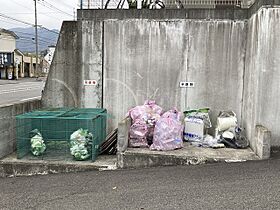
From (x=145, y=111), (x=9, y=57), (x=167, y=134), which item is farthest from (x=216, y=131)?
(x=9, y=57)

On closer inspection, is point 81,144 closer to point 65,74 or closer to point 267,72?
point 65,74

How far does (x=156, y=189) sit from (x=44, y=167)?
229 centimetres

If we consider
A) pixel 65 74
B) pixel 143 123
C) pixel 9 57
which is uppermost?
pixel 9 57

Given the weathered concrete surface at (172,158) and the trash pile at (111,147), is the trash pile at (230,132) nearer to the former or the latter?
the weathered concrete surface at (172,158)

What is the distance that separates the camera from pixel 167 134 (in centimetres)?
626

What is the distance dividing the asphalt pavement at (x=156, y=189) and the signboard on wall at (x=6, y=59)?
4345cm

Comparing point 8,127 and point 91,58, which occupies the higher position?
point 91,58

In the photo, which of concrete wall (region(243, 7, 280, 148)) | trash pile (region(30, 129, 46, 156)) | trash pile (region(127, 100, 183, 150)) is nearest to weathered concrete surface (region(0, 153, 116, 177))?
trash pile (region(30, 129, 46, 156))

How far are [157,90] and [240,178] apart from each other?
3.18 meters

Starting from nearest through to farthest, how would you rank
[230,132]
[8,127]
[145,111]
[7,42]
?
1. [8,127]
2. [230,132]
3. [145,111]
4. [7,42]

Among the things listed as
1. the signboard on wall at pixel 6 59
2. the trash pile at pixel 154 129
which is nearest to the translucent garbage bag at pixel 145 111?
the trash pile at pixel 154 129

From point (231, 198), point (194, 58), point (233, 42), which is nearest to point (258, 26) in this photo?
point (233, 42)

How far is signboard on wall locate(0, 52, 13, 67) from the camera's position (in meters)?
45.2

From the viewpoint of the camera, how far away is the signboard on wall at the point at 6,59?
4525cm
